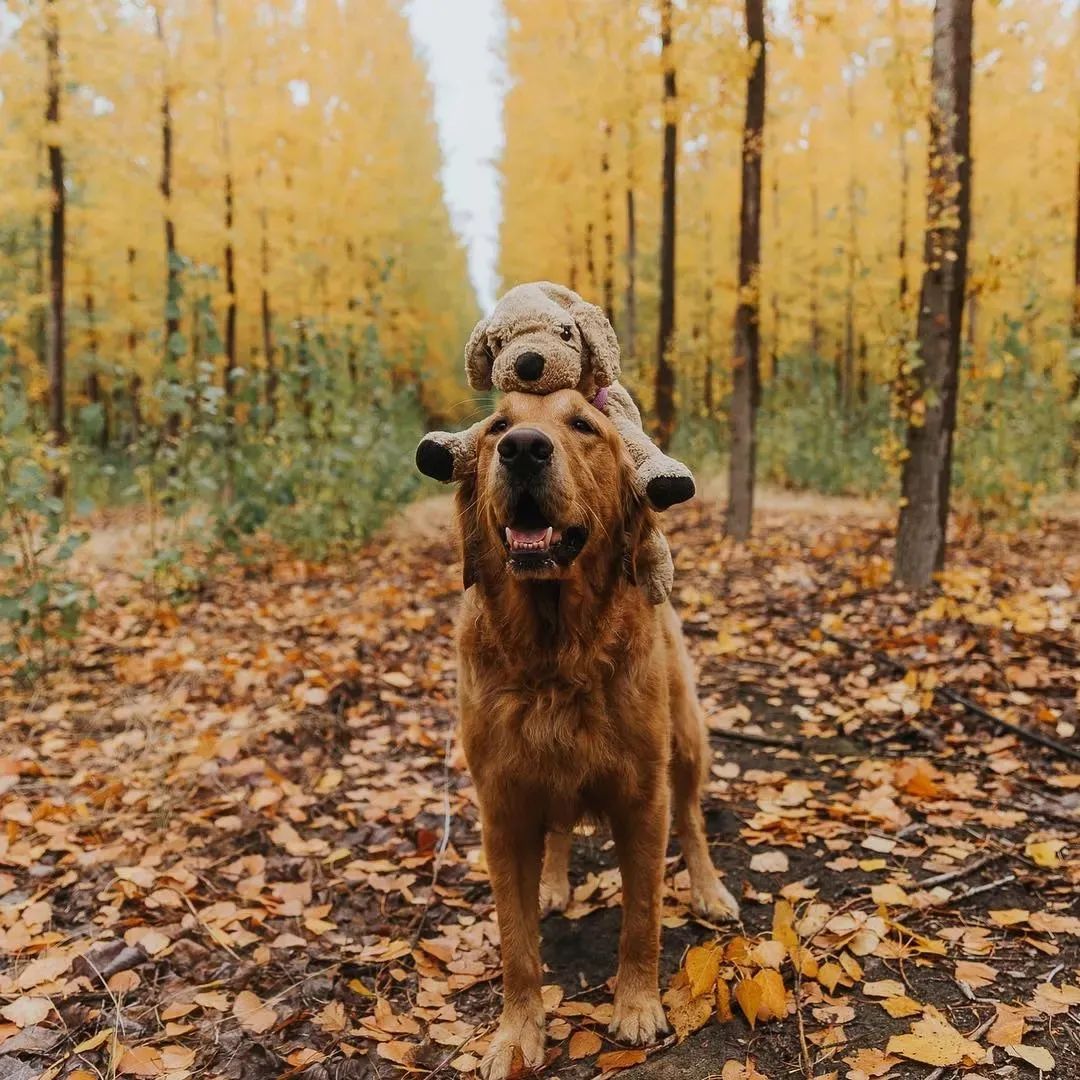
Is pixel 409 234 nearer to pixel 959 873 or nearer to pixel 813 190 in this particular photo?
pixel 813 190

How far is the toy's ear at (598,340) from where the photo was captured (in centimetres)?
230

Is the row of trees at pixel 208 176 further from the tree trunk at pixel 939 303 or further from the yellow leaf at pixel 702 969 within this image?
the yellow leaf at pixel 702 969

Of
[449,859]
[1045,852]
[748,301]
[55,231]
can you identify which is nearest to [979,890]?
[1045,852]

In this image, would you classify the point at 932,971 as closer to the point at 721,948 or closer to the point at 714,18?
the point at 721,948

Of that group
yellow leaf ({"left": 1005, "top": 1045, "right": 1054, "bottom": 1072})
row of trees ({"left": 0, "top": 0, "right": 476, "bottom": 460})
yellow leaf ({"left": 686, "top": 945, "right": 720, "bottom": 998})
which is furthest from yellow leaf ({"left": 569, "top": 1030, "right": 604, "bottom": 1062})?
row of trees ({"left": 0, "top": 0, "right": 476, "bottom": 460})

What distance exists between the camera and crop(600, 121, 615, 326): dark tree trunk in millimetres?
12930

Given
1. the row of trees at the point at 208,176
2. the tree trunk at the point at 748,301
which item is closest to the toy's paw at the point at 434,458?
the row of trees at the point at 208,176

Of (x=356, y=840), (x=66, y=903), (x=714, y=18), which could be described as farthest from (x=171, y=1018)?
(x=714, y=18)

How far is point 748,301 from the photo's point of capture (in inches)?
324

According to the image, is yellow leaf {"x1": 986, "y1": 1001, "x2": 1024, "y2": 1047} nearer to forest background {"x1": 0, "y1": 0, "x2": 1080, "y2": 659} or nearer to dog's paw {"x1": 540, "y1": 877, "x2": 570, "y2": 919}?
dog's paw {"x1": 540, "y1": 877, "x2": 570, "y2": 919}

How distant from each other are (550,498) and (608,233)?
13.5 m

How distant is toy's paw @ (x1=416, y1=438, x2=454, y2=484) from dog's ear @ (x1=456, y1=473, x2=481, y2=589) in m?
0.11

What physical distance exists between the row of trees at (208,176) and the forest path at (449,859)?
2.97 m

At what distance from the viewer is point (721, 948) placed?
2.41m
